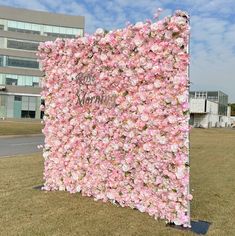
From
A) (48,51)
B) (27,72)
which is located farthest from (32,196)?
(27,72)

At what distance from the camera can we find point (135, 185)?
6699mm

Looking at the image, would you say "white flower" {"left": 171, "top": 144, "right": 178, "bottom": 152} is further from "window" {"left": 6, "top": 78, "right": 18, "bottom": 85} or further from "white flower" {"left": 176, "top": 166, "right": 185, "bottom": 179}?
"window" {"left": 6, "top": 78, "right": 18, "bottom": 85}

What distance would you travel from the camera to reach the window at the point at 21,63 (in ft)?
218

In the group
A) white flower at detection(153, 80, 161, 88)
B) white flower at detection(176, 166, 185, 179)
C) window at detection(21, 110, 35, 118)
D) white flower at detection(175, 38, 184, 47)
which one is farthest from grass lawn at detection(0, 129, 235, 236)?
window at detection(21, 110, 35, 118)

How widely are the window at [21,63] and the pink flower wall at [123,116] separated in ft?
201

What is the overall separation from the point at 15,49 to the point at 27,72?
4.71 m

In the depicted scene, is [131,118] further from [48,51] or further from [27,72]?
[27,72]

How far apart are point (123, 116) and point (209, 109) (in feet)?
269

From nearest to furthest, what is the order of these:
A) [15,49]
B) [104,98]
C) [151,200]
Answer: [151,200]
[104,98]
[15,49]

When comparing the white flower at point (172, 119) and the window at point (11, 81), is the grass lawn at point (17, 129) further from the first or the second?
the white flower at point (172, 119)

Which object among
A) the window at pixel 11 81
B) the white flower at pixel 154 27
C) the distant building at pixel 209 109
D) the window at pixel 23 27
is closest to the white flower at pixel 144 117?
the white flower at pixel 154 27

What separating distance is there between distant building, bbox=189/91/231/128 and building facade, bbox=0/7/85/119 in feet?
98.9

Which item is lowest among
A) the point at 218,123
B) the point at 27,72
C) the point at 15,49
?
the point at 218,123

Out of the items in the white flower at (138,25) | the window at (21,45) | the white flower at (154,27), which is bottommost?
the white flower at (154,27)
